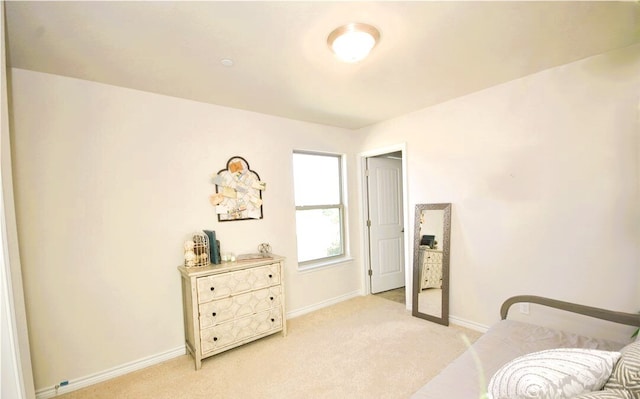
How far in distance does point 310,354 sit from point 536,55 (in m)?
3.01

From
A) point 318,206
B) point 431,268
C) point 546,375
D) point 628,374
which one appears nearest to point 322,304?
point 318,206

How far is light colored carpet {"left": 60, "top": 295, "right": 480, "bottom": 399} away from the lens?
6.40 feet

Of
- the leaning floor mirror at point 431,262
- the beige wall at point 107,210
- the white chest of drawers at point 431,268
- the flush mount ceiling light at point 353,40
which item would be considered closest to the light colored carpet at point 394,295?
the leaning floor mirror at point 431,262

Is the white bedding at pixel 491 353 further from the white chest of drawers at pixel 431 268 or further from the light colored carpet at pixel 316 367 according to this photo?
the white chest of drawers at pixel 431 268

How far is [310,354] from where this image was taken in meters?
2.40

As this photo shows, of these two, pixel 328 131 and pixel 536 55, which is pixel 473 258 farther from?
pixel 328 131

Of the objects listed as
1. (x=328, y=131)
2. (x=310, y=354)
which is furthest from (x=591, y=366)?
(x=328, y=131)

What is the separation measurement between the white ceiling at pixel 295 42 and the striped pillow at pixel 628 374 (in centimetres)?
168

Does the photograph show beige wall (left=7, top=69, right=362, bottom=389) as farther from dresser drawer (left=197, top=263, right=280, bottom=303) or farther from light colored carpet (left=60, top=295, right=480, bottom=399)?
dresser drawer (left=197, top=263, right=280, bottom=303)

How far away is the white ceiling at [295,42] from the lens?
146cm

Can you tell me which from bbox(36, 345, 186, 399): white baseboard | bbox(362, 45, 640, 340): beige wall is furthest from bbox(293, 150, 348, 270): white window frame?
bbox(36, 345, 186, 399): white baseboard

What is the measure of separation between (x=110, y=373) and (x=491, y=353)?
2.78m

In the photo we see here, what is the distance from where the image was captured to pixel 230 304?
239cm

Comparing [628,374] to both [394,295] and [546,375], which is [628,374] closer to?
[546,375]
